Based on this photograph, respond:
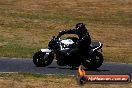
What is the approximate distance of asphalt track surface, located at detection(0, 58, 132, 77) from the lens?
18.3 metres

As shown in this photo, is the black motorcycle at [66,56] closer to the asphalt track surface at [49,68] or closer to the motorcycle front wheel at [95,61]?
the motorcycle front wheel at [95,61]

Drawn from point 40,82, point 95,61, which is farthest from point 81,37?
point 40,82

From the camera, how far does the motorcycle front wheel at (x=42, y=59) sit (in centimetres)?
1888

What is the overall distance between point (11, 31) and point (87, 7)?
35.0ft

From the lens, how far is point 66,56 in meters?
18.9

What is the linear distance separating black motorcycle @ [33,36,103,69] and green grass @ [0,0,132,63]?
9.32ft

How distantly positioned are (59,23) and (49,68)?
1449 centimetres

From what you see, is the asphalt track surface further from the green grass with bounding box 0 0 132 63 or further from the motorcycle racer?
the green grass with bounding box 0 0 132 63

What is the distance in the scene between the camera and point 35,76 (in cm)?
1714

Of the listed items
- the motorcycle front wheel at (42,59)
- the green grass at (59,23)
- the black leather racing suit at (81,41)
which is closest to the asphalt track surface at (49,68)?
the motorcycle front wheel at (42,59)

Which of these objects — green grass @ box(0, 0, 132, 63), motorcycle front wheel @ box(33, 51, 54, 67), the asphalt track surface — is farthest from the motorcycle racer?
green grass @ box(0, 0, 132, 63)

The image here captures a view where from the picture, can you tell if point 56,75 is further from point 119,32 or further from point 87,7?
point 87,7

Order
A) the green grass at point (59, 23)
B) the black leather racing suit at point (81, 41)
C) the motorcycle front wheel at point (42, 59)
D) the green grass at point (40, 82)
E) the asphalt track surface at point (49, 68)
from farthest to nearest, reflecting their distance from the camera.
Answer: the green grass at point (59, 23) < the motorcycle front wheel at point (42, 59) < the black leather racing suit at point (81, 41) < the asphalt track surface at point (49, 68) < the green grass at point (40, 82)

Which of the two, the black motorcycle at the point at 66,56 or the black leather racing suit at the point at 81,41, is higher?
the black leather racing suit at the point at 81,41
